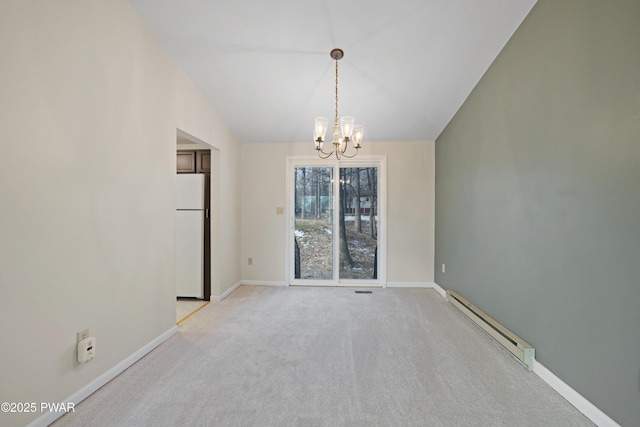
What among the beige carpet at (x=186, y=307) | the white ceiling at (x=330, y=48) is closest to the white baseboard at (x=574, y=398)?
the white ceiling at (x=330, y=48)

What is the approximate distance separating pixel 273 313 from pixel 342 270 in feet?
5.14

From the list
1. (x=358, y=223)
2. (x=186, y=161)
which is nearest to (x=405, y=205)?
(x=358, y=223)

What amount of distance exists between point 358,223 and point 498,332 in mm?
2395

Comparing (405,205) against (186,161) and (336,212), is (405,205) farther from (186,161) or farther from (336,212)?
(186,161)

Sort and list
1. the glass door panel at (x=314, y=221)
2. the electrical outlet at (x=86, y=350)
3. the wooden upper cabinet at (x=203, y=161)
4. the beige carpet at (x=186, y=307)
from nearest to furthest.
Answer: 1. the electrical outlet at (x=86, y=350)
2. the beige carpet at (x=186, y=307)
3. the wooden upper cabinet at (x=203, y=161)
4. the glass door panel at (x=314, y=221)

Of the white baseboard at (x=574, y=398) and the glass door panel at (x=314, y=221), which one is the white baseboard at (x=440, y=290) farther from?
the white baseboard at (x=574, y=398)

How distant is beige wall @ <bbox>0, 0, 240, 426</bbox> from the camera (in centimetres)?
146

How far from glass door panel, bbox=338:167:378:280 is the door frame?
2.5 inches

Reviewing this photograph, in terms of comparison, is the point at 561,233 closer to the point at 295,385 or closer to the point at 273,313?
the point at 295,385

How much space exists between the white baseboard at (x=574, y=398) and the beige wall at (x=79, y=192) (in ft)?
9.79

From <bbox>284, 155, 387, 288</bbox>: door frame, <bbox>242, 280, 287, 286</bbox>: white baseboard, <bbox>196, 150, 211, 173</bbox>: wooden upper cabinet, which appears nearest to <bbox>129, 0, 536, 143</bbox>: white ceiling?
<bbox>196, 150, 211, 173</bbox>: wooden upper cabinet

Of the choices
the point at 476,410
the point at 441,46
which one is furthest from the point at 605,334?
the point at 441,46

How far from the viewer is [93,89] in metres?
1.93

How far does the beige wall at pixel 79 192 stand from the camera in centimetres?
146
